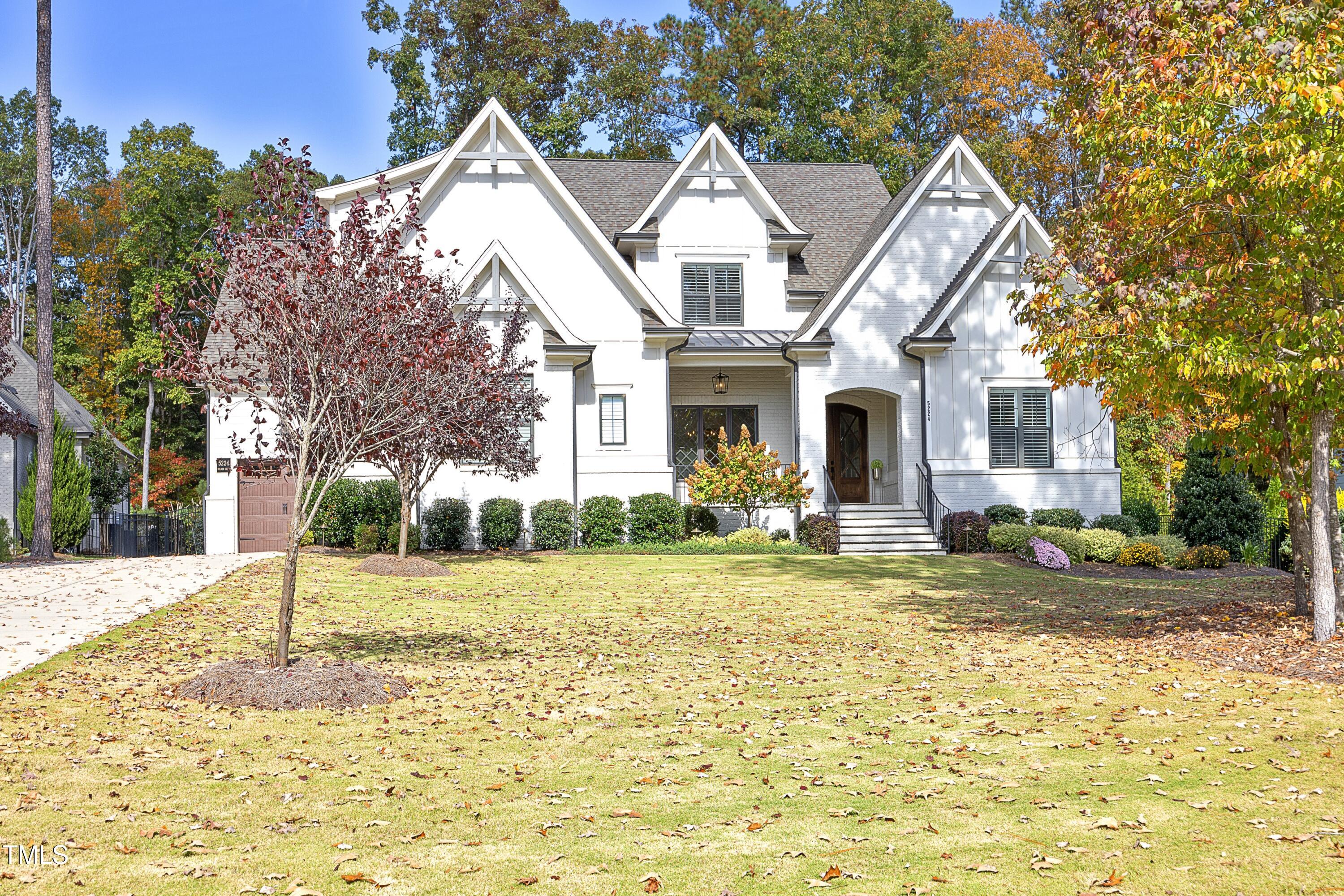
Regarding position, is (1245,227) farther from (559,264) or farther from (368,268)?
(559,264)

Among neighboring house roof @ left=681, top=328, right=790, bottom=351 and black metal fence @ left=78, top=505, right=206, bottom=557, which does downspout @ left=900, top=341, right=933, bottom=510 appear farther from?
black metal fence @ left=78, top=505, right=206, bottom=557

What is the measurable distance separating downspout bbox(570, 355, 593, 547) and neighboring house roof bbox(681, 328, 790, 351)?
96.8 inches

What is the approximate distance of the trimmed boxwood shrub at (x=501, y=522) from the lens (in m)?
22.6

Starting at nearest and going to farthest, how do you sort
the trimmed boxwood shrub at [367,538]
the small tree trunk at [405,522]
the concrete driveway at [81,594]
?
the concrete driveway at [81,594]
the small tree trunk at [405,522]
the trimmed boxwood shrub at [367,538]

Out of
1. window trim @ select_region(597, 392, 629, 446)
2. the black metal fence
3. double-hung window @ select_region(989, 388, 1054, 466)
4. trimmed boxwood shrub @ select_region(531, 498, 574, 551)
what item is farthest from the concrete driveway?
double-hung window @ select_region(989, 388, 1054, 466)

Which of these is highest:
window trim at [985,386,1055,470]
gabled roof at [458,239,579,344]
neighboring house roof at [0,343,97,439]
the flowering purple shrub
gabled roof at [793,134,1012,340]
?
gabled roof at [793,134,1012,340]

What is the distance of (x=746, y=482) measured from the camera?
2300 cm

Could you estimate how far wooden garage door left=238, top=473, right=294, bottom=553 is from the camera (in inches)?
954

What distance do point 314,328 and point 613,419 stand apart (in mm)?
16125

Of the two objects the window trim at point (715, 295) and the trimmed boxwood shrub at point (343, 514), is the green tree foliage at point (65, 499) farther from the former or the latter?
the window trim at point (715, 295)

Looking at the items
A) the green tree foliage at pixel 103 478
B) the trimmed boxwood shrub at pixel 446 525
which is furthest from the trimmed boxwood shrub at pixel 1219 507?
the green tree foliage at pixel 103 478

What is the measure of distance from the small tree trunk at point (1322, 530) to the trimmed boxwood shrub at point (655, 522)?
44.7ft

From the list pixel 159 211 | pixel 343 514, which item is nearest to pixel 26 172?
pixel 159 211

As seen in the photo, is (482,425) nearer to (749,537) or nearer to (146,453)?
(749,537)
